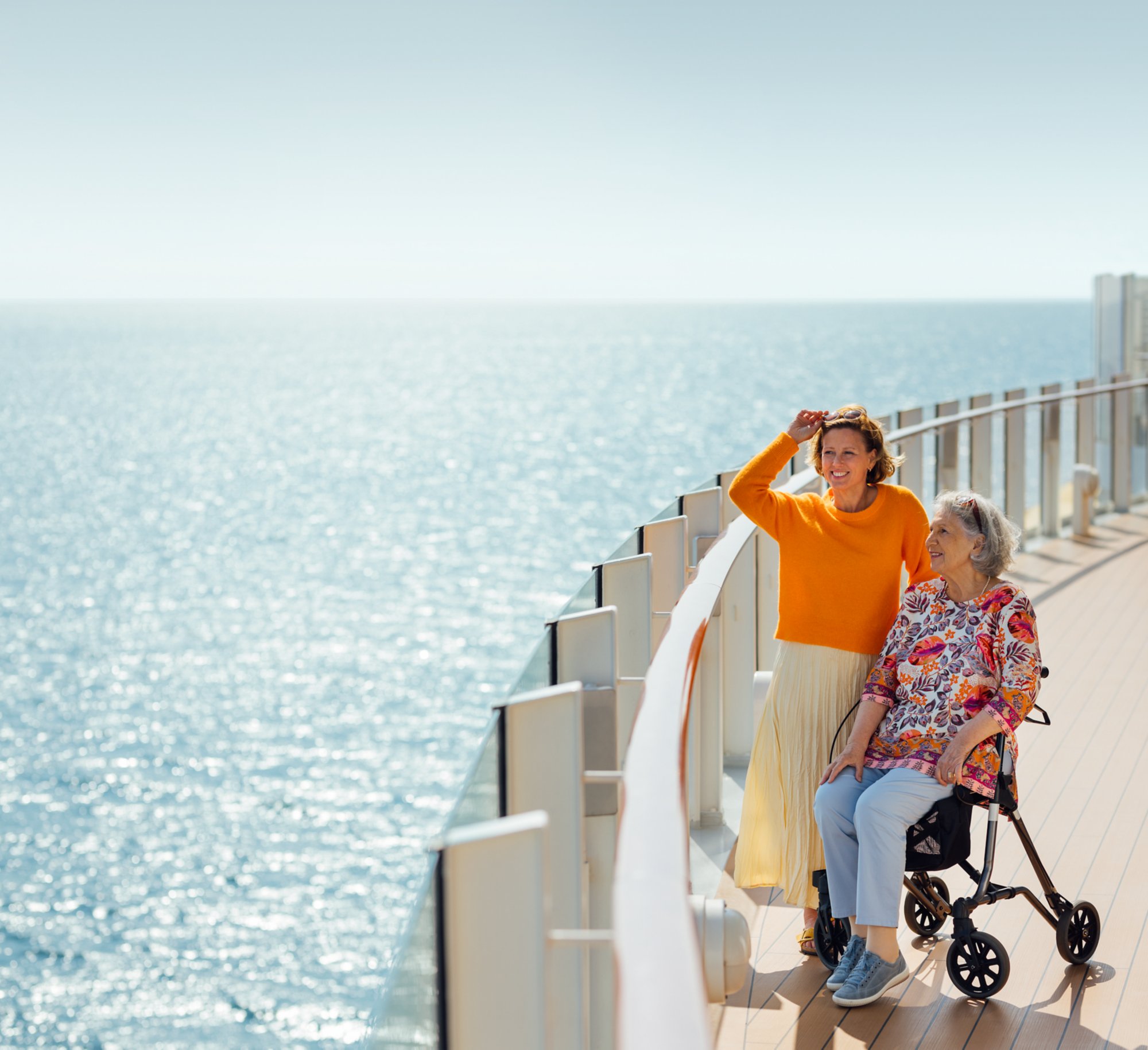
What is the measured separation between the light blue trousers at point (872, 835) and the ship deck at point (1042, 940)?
0.24 m

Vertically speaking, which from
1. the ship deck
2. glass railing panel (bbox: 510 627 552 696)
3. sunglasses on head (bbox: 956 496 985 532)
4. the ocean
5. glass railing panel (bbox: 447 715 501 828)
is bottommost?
the ocean

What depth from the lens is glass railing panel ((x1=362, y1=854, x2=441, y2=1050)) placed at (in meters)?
1.35

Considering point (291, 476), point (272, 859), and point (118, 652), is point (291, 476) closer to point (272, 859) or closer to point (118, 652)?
point (118, 652)

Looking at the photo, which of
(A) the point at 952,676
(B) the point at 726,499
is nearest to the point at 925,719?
(A) the point at 952,676

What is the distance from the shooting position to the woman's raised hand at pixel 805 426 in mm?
3561

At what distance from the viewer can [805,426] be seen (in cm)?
358

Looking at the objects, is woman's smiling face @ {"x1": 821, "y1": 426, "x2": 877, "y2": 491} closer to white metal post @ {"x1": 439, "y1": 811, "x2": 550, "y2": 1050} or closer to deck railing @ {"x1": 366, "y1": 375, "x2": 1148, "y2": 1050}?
deck railing @ {"x1": 366, "y1": 375, "x2": 1148, "y2": 1050}

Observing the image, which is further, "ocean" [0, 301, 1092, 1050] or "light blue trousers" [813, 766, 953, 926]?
"ocean" [0, 301, 1092, 1050]

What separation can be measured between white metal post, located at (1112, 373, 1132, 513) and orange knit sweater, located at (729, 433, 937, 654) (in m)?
9.00

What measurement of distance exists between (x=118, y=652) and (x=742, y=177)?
10869cm

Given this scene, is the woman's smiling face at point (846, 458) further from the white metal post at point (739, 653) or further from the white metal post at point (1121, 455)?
the white metal post at point (1121, 455)

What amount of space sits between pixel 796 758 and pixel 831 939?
0.45 m

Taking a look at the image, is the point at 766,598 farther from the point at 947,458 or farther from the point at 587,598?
the point at 947,458

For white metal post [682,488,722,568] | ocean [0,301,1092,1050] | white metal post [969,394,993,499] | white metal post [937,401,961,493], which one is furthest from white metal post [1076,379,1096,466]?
ocean [0,301,1092,1050]
